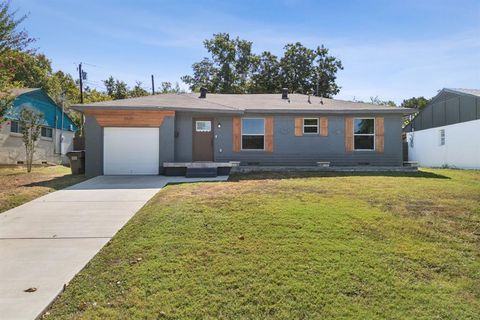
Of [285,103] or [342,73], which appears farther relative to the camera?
[342,73]

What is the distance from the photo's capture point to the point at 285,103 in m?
14.9

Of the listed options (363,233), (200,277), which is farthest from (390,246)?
(200,277)

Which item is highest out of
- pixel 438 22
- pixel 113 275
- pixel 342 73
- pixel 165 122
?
pixel 342 73

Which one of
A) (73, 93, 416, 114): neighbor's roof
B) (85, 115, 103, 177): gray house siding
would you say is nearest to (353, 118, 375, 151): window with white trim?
(73, 93, 416, 114): neighbor's roof

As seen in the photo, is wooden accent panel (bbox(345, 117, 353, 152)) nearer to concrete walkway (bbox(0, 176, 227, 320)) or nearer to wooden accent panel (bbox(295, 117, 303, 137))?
wooden accent panel (bbox(295, 117, 303, 137))

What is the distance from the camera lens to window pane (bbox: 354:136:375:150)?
13961 mm

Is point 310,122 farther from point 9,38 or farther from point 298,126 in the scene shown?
point 9,38

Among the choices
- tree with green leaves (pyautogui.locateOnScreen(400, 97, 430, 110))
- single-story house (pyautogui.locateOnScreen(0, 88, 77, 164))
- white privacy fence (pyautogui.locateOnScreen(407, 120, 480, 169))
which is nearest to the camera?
white privacy fence (pyautogui.locateOnScreen(407, 120, 480, 169))

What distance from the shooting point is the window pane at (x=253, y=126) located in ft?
45.2

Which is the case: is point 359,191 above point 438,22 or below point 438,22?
below

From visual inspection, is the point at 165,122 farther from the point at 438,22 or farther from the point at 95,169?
the point at 438,22

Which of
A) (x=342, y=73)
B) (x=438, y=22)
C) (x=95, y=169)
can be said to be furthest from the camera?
(x=342, y=73)

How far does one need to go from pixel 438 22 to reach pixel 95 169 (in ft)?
43.2

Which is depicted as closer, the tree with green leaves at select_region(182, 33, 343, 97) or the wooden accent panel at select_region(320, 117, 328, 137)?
the wooden accent panel at select_region(320, 117, 328, 137)
